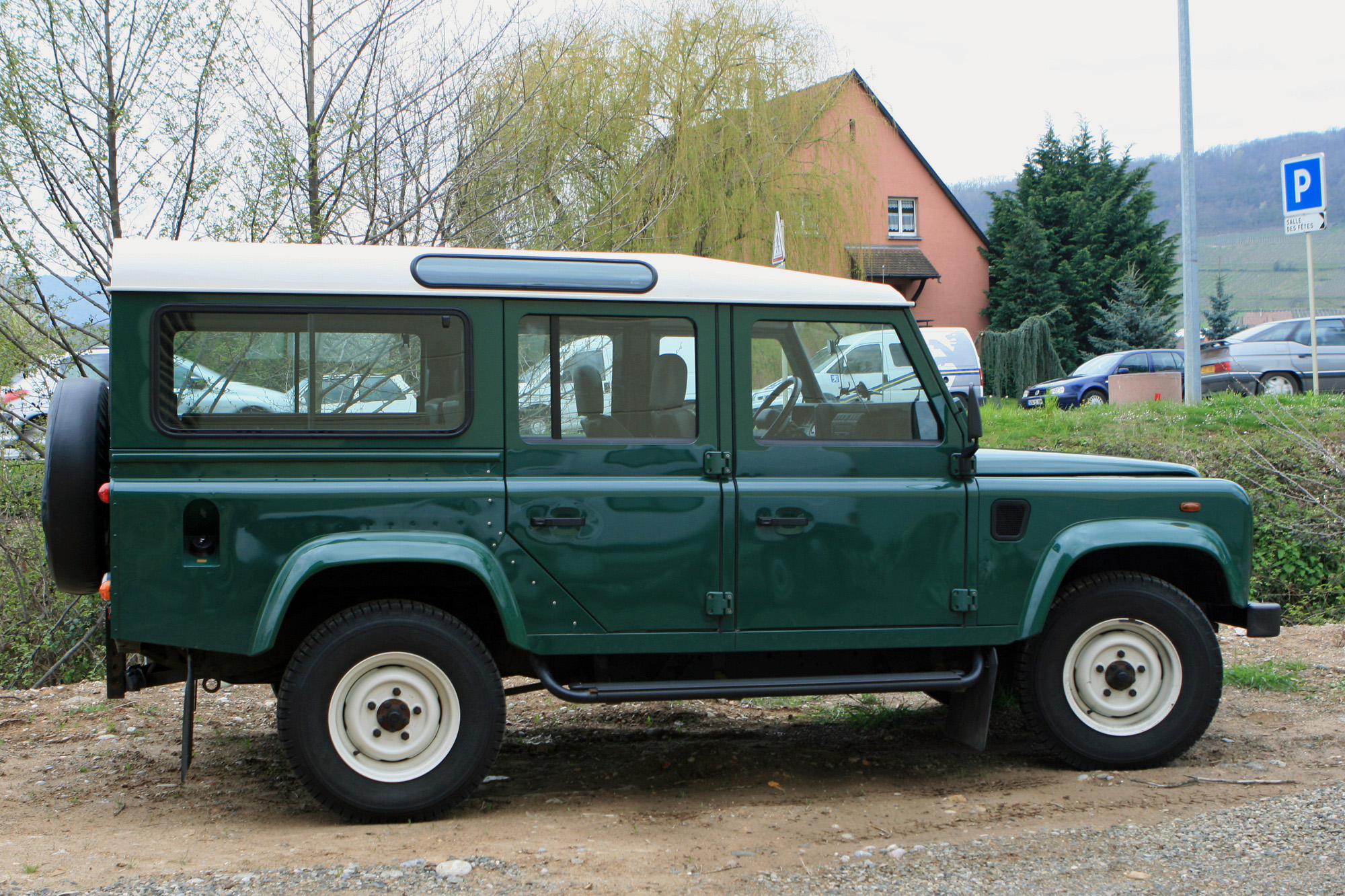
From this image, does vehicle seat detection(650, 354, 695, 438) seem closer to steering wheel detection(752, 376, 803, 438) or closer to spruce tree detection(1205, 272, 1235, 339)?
steering wheel detection(752, 376, 803, 438)

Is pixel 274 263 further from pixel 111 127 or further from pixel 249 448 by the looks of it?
pixel 111 127

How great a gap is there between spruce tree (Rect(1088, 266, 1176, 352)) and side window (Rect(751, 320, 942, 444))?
1076 inches

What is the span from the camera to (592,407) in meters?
4.33

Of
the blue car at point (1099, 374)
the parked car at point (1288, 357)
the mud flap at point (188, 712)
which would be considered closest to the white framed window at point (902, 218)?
the blue car at point (1099, 374)

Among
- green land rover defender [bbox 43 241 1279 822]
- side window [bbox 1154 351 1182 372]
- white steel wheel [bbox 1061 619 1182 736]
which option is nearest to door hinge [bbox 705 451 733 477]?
green land rover defender [bbox 43 241 1279 822]

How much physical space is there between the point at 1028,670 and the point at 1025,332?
24793 millimetres

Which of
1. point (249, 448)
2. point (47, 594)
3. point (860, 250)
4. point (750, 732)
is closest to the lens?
point (249, 448)

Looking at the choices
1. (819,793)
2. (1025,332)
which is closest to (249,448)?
(819,793)

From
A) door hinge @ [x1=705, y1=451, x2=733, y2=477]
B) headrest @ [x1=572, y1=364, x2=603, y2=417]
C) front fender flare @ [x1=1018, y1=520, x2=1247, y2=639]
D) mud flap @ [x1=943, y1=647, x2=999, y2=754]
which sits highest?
headrest @ [x1=572, y1=364, x2=603, y2=417]

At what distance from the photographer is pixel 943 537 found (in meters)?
4.50

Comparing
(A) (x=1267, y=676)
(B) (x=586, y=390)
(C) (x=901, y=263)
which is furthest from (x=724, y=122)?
(B) (x=586, y=390)

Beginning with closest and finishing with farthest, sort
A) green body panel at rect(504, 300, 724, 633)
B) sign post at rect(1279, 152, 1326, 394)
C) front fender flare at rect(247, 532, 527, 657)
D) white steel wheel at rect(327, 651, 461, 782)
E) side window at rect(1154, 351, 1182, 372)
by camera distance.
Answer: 1. front fender flare at rect(247, 532, 527, 657)
2. white steel wheel at rect(327, 651, 461, 782)
3. green body panel at rect(504, 300, 724, 633)
4. sign post at rect(1279, 152, 1326, 394)
5. side window at rect(1154, 351, 1182, 372)

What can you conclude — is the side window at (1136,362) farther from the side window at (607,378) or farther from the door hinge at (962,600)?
the side window at (607,378)

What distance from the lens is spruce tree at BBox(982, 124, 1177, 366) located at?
106 feet
